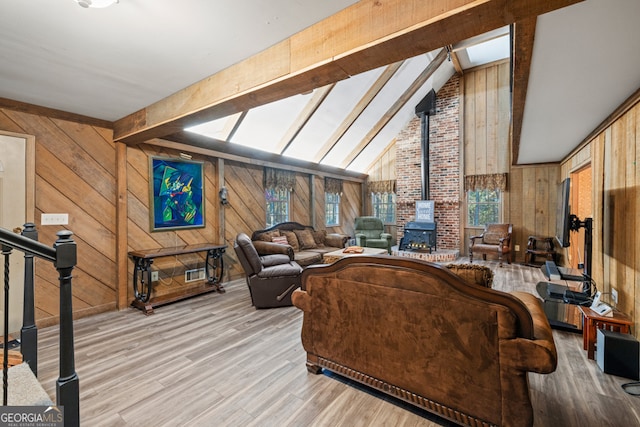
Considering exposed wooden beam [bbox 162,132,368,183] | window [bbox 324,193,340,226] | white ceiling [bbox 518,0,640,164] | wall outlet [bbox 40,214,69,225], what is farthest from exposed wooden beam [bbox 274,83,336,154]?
wall outlet [bbox 40,214,69,225]

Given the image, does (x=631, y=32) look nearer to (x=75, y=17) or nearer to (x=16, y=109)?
(x=75, y=17)

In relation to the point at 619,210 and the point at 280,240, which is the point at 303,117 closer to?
the point at 280,240

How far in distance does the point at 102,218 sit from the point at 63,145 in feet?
3.05

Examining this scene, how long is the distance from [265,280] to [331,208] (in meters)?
4.59

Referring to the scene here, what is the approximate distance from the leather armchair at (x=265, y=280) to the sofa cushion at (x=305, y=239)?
2028mm

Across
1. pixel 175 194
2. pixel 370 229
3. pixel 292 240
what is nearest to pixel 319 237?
pixel 292 240

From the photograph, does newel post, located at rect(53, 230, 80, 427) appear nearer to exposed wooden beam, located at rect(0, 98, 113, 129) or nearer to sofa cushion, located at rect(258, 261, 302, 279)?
sofa cushion, located at rect(258, 261, 302, 279)

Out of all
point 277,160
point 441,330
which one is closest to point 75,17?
point 441,330

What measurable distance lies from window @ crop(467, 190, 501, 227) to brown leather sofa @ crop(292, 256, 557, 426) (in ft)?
18.9

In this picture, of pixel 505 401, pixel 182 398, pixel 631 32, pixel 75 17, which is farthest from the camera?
pixel 182 398

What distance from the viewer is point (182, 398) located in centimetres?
193

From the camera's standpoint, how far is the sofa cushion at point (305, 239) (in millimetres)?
5842

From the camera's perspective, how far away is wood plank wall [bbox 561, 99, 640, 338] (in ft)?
7.94

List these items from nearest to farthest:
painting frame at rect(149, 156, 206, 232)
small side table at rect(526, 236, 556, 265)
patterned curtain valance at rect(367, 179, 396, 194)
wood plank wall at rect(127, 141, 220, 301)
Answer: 1. wood plank wall at rect(127, 141, 220, 301)
2. painting frame at rect(149, 156, 206, 232)
3. small side table at rect(526, 236, 556, 265)
4. patterned curtain valance at rect(367, 179, 396, 194)
